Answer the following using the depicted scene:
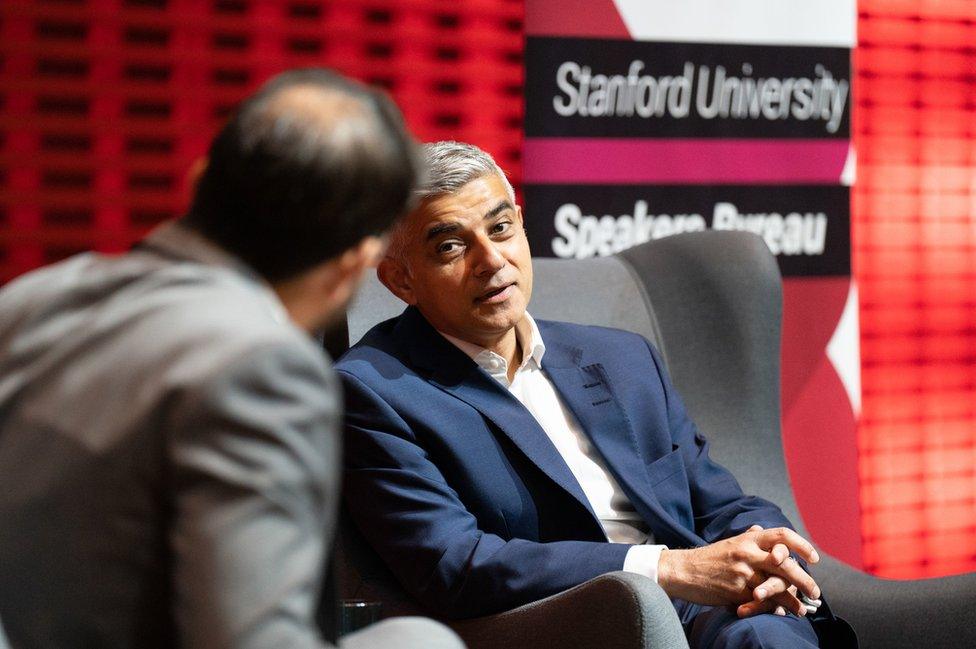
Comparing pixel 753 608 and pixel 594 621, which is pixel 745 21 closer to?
pixel 753 608

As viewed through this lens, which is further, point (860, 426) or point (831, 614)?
point (860, 426)

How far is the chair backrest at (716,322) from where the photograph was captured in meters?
2.64

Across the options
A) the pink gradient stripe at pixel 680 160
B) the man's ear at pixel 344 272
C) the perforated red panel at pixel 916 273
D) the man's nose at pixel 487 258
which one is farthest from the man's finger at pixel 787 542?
the perforated red panel at pixel 916 273

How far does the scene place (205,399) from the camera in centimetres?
83

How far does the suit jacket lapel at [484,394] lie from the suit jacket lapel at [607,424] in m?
0.12

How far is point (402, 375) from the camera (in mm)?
2189

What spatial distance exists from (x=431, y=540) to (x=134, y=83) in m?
1.65

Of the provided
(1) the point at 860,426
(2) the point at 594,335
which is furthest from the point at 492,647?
(1) the point at 860,426

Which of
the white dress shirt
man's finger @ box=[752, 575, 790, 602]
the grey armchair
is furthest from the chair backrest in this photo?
man's finger @ box=[752, 575, 790, 602]

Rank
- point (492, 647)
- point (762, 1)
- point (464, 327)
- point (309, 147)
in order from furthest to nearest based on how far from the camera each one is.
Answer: point (762, 1) < point (464, 327) < point (492, 647) < point (309, 147)

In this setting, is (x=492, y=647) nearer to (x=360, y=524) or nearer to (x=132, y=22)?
(x=360, y=524)

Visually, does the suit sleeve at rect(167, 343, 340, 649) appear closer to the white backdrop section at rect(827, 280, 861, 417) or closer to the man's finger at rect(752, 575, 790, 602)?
the man's finger at rect(752, 575, 790, 602)

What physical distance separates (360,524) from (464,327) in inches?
17.6

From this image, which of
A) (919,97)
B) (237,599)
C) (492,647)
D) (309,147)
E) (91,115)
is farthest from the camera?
(919,97)
